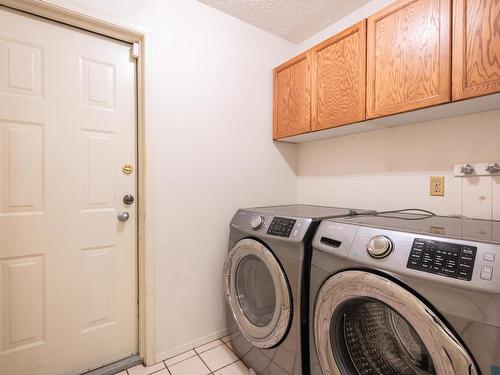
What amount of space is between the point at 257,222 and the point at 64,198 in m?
1.08

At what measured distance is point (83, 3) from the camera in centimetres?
134

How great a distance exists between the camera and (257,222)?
4.81 ft

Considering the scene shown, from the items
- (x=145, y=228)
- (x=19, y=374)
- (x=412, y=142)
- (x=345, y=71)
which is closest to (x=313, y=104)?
(x=345, y=71)

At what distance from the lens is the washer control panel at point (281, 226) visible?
128 cm

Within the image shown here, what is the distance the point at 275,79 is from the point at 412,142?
3.66ft

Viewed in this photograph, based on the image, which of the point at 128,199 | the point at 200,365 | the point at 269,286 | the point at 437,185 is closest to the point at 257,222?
the point at 269,286

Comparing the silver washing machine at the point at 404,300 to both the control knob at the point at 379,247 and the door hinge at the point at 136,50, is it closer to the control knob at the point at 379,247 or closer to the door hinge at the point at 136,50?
the control knob at the point at 379,247

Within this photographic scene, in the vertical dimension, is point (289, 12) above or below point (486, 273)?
above

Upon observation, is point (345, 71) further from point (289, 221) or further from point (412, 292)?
point (412, 292)

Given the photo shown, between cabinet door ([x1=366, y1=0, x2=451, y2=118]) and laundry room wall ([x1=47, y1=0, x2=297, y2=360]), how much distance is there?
89cm

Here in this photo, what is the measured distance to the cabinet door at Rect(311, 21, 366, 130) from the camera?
4.78 feet

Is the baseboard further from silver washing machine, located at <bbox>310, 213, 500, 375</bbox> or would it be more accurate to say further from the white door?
silver washing machine, located at <bbox>310, 213, 500, 375</bbox>

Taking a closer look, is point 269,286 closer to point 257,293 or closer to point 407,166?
point 257,293

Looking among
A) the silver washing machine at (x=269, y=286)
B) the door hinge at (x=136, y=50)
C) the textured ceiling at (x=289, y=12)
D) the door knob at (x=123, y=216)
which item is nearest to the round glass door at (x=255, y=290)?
the silver washing machine at (x=269, y=286)
